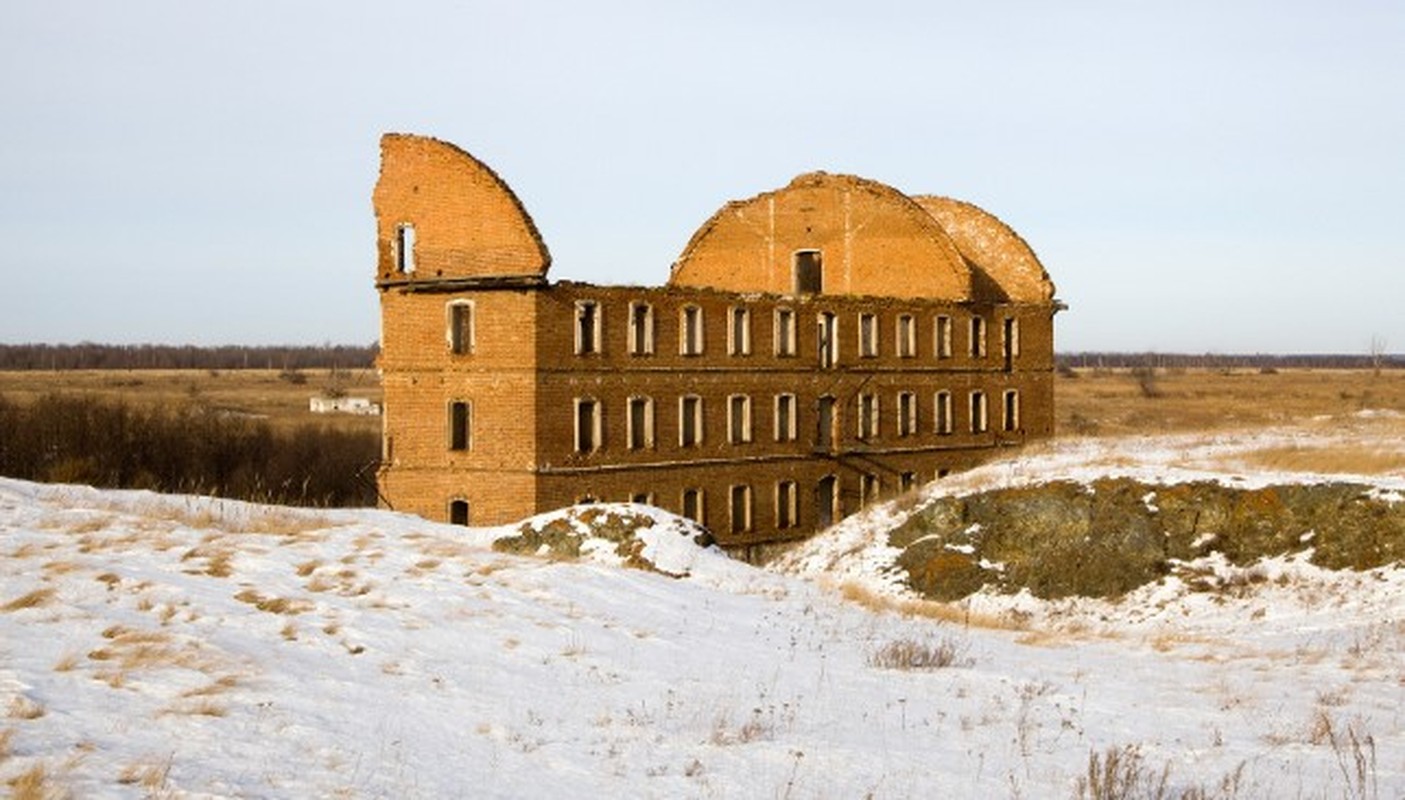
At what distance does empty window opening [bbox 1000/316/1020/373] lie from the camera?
47.4 meters

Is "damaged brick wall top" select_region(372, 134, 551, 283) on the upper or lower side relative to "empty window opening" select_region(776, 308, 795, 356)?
upper

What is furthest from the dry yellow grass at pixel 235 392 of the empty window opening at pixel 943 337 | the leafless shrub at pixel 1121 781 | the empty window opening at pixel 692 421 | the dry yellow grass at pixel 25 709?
the leafless shrub at pixel 1121 781

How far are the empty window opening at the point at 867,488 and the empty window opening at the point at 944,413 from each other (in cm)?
368

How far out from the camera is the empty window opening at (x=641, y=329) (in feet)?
120

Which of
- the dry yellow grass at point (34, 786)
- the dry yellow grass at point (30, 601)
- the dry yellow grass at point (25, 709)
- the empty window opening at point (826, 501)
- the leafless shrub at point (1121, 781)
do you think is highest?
the dry yellow grass at point (30, 601)

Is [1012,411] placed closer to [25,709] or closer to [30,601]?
[30,601]

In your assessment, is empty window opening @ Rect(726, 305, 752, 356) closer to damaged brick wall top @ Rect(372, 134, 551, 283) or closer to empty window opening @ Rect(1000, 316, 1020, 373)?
damaged brick wall top @ Rect(372, 134, 551, 283)

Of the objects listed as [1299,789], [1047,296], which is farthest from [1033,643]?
[1047,296]

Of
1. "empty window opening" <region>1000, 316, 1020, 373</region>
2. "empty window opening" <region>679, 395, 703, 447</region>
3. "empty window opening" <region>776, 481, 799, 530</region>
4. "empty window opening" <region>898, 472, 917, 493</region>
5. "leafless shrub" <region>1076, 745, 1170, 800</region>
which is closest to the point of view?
"leafless shrub" <region>1076, 745, 1170, 800</region>

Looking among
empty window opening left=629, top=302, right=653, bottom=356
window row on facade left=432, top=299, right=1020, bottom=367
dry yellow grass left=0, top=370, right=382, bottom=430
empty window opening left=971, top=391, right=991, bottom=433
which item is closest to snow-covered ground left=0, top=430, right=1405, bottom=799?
window row on facade left=432, top=299, right=1020, bottom=367

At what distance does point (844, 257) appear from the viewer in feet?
150

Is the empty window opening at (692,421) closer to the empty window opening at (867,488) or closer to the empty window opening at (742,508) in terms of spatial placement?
the empty window opening at (742,508)

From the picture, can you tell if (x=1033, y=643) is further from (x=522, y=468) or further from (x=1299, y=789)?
(x=522, y=468)

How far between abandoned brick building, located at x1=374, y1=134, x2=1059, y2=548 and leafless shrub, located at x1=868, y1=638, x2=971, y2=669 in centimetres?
2289
